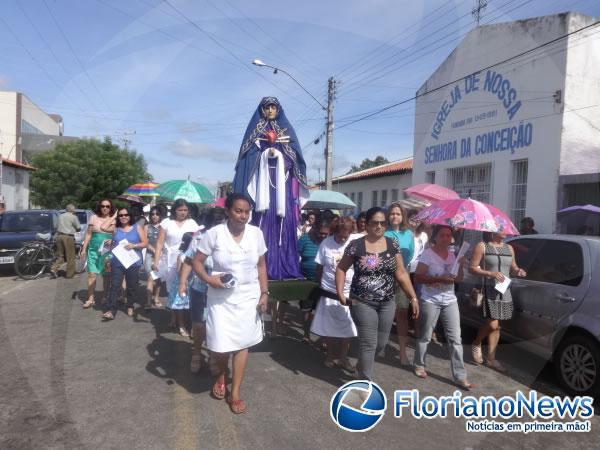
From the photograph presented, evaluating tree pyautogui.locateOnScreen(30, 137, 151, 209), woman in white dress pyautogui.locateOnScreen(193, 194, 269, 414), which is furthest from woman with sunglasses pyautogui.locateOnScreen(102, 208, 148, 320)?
tree pyautogui.locateOnScreen(30, 137, 151, 209)

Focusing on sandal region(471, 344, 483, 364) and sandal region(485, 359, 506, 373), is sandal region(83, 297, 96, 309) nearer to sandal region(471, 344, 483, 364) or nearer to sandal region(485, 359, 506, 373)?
sandal region(471, 344, 483, 364)

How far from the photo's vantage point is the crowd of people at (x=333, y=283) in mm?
3895

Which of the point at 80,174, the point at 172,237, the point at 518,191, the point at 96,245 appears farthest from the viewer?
the point at 80,174

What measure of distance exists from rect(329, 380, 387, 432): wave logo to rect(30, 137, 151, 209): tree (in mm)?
27897

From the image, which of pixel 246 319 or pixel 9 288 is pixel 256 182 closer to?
pixel 246 319

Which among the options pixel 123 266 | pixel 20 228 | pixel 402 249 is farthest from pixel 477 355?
pixel 20 228

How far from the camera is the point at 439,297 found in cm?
486

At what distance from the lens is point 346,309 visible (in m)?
5.05

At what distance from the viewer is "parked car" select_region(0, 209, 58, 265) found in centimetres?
1088

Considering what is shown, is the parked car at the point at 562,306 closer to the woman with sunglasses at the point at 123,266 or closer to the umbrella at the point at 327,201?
the woman with sunglasses at the point at 123,266

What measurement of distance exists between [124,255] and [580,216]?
9.28 m

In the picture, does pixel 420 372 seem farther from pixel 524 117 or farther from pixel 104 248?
pixel 524 117

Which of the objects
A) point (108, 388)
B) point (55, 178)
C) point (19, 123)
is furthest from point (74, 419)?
point (19, 123)

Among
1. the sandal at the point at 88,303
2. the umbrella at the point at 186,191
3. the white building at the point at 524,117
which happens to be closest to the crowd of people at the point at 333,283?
the sandal at the point at 88,303
